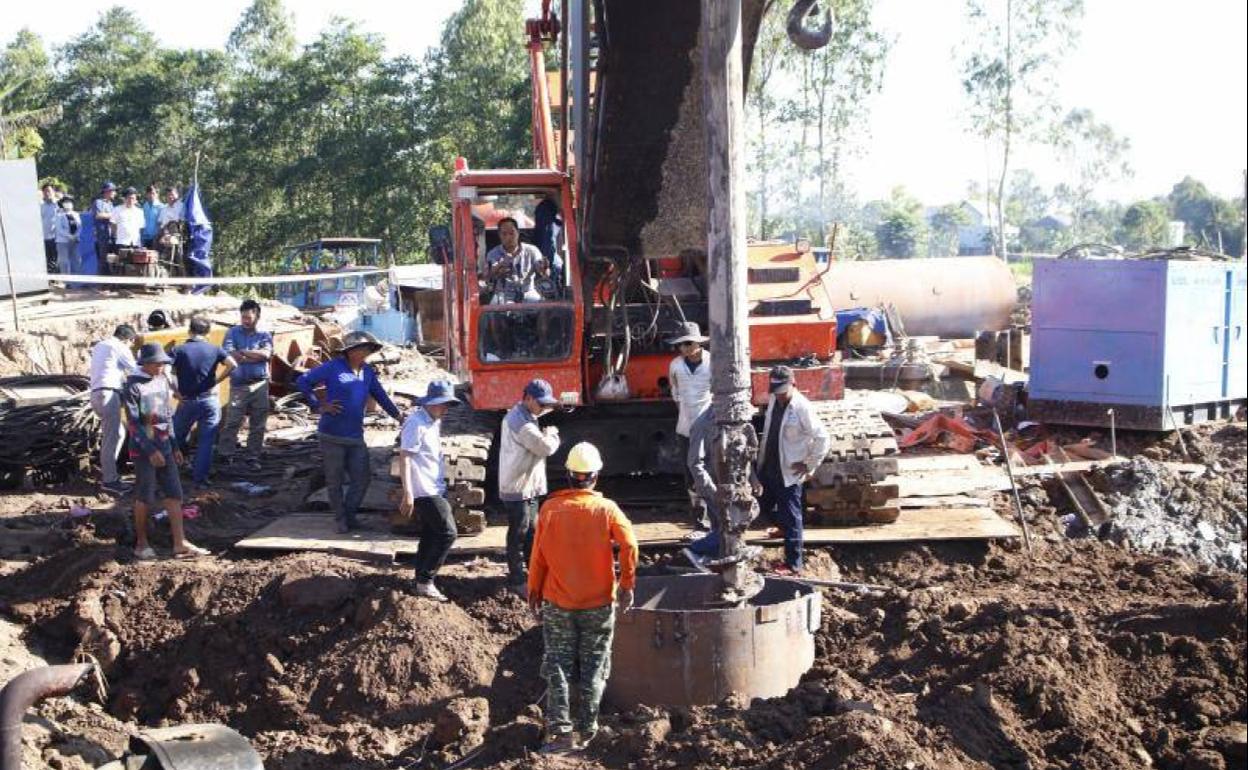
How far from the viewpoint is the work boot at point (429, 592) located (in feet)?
29.8

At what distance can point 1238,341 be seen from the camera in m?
16.6

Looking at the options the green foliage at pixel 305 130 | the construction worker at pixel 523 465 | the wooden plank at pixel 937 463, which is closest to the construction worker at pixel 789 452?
the construction worker at pixel 523 465

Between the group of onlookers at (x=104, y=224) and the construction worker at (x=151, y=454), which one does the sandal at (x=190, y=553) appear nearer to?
the construction worker at (x=151, y=454)

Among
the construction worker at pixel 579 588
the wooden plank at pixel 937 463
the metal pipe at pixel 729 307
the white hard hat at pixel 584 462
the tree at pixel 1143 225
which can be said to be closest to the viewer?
the construction worker at pixel 579 588

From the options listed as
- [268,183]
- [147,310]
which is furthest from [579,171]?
[268,183]

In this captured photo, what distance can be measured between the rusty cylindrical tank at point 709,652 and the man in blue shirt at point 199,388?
19.3ft

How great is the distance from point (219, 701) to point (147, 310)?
1010 centimetres

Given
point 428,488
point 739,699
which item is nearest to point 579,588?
point 739,699

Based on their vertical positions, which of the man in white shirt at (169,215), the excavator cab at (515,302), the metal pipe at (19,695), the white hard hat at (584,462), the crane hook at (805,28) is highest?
the crane hook at (805,28)

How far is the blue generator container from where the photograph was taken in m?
15.7

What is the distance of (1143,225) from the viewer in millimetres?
61906

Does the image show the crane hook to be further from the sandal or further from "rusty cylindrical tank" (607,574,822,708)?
the sandal

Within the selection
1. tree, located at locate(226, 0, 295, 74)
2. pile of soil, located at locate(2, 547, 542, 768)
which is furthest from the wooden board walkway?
tree, located at locate(226, 0, 295, 74)

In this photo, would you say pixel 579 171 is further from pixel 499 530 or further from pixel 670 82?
pixel 499 530
